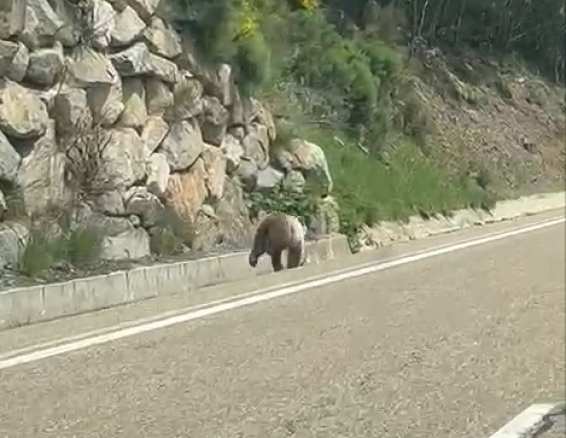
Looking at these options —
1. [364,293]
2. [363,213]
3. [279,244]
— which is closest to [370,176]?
[363,213]

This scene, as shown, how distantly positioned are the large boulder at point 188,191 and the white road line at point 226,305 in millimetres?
2345

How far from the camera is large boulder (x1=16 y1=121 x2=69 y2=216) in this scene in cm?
1678

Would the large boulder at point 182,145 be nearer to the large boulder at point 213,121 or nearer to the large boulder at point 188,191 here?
the large boulder at point 188,191

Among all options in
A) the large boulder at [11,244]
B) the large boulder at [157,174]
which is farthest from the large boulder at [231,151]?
the large boulder at [11,244]

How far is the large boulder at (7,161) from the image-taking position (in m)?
16.3

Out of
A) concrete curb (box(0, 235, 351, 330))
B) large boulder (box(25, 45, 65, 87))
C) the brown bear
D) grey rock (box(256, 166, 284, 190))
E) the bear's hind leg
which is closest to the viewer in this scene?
concrete curb (box(0, 235, 351, 330))

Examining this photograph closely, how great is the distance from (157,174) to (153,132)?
74 cm

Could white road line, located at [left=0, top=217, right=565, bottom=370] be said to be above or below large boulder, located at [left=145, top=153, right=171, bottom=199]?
below

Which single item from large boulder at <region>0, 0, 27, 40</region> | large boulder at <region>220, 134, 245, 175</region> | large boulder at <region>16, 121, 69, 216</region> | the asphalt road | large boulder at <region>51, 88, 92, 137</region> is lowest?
the asphalt road

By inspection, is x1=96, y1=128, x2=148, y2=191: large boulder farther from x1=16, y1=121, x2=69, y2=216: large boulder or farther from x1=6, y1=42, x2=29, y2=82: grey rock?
x1=6, y1=42, x2=29, y2=82: grey rock

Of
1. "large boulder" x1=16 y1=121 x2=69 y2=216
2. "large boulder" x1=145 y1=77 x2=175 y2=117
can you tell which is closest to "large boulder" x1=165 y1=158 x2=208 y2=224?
"large boulder" x1=145 y1=77 x2=175 y2=117

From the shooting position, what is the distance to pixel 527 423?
9.52 metres

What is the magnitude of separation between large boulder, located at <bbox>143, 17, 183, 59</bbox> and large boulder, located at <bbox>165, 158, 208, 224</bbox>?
5.58ft

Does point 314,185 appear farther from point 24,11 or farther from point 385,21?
point 24,11
